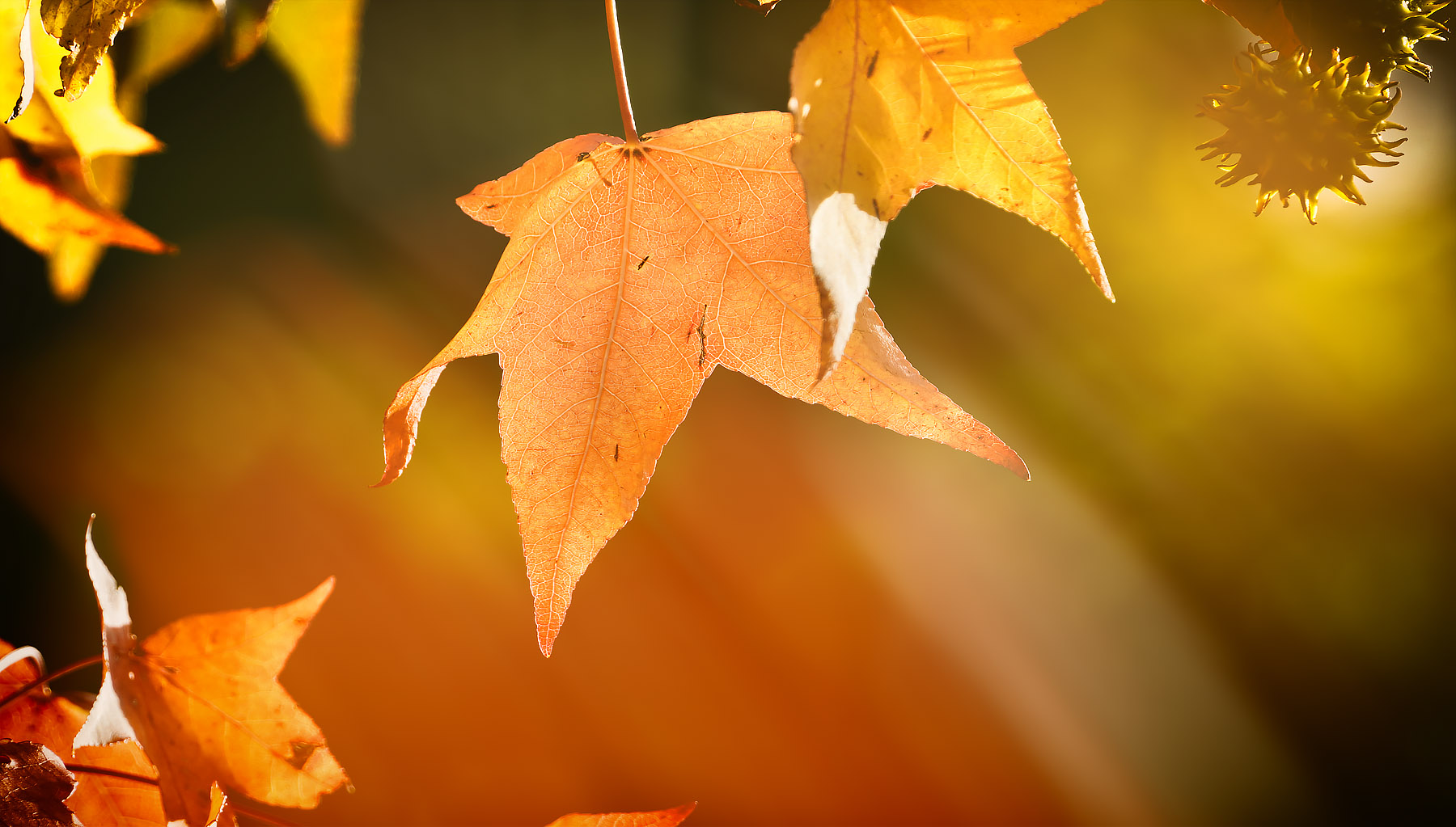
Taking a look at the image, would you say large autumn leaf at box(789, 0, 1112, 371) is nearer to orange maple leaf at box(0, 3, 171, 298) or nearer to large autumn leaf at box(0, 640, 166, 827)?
orange maple leaf at box(0, 3, 171, 298)

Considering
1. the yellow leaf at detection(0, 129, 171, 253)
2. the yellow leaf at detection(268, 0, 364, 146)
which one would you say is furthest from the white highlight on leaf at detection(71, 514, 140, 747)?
the yellow leaf at detection(268, 0, 364, 146)

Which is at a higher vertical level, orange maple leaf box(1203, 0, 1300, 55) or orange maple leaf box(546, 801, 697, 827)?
orange maple leaf box(1203, 0, 1300, 55)

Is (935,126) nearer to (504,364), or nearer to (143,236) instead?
(504,364)

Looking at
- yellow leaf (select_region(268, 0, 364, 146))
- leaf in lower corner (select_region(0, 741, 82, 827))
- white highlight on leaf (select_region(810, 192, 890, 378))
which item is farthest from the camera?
yellow leaf (select_region(268, 0, 364, 146))

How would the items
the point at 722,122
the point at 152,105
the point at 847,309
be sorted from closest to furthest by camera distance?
the point at 847,309, the point at 722,122, the point at 152,105

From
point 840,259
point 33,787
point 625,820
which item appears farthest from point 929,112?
point 33,787


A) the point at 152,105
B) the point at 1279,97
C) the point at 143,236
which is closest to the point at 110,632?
the point at 143,236

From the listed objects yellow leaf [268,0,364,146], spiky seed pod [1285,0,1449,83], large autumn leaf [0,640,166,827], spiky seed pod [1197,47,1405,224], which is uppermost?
yellow leaf [268,0,364,146]
